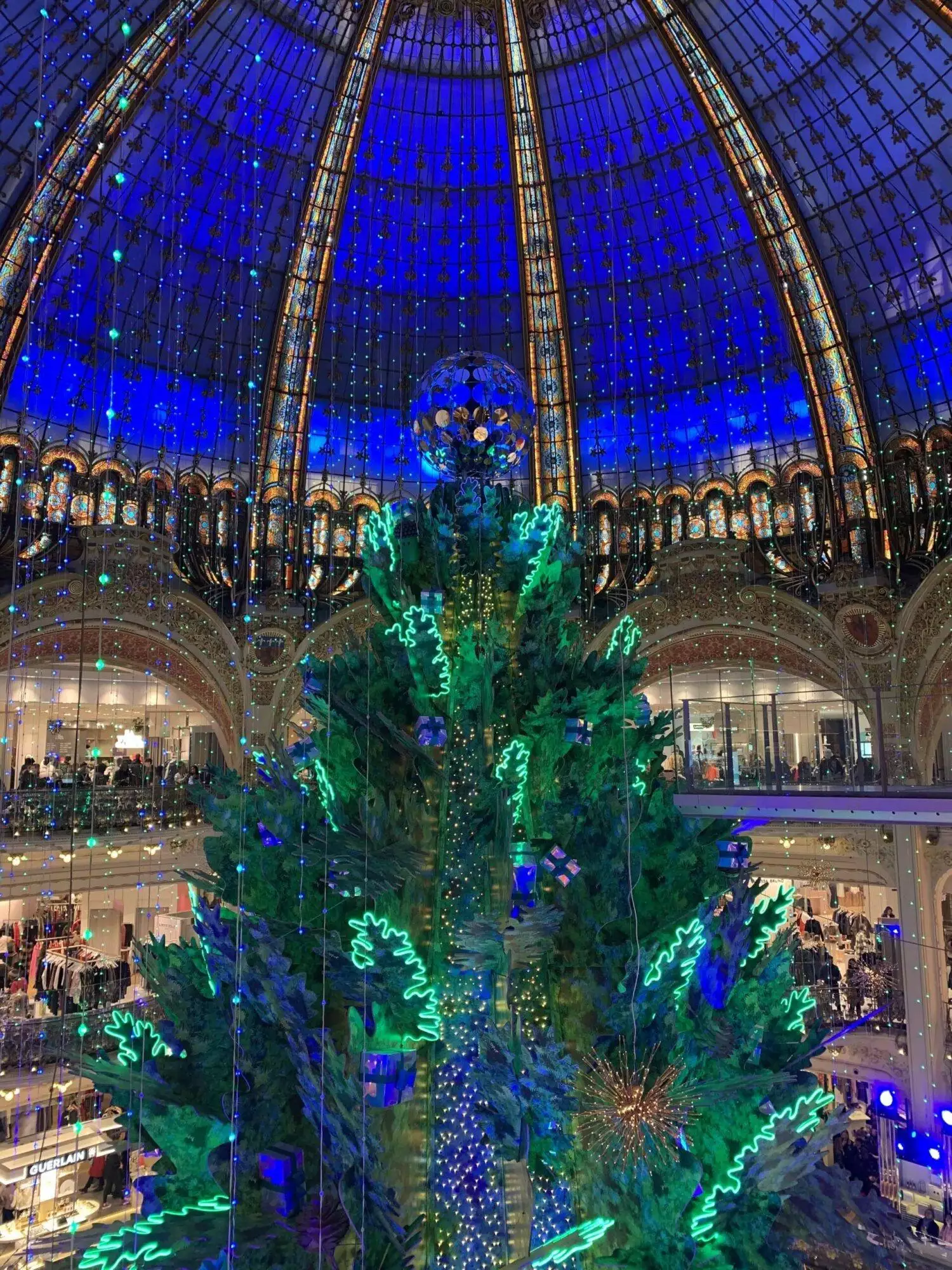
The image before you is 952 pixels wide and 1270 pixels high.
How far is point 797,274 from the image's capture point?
17.4 metres

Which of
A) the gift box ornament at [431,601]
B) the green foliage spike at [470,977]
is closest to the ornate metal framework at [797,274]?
the green foliage spike at [470,977]

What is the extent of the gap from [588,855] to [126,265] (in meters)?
16.1

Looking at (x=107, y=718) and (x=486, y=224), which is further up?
(x=486, y=224)

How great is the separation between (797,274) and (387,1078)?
55.6 feet

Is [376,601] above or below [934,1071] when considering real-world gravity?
above

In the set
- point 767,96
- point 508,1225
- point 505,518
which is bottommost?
point 508,1225

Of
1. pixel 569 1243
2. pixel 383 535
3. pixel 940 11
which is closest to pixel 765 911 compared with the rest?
pixel 569 1243

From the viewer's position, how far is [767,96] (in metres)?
16.2

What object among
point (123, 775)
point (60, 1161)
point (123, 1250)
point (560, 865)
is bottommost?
point (60, 1161)

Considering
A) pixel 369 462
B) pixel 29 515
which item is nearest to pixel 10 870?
pixel 29 515

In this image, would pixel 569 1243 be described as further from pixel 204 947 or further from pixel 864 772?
pixel 864 772

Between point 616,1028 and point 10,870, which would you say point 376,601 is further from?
point 10,870

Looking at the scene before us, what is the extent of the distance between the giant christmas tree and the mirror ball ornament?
21 mm

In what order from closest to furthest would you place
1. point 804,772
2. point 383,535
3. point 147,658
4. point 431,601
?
point 431,601, point 383,535, point 804,772, point 147,658
